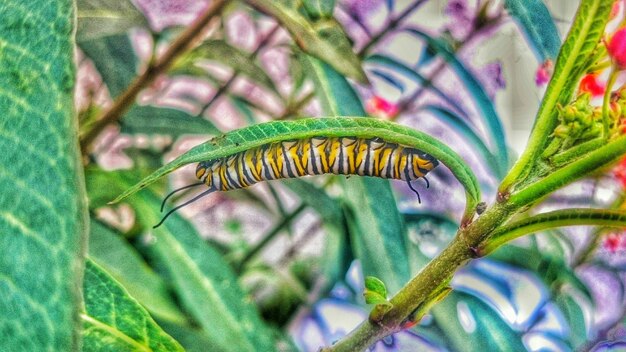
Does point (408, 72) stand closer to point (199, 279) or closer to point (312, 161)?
point (312, 161)

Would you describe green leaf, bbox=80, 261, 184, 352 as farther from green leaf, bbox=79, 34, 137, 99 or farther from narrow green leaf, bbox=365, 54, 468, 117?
narrow green leaf, bbox=365, 54, 468, 117

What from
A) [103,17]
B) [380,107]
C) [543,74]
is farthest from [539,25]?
[103,17]

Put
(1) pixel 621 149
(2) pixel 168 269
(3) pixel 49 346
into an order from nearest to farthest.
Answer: (3) pixel 49 346, (1) pixel 621 149, (2) pixel 168 269

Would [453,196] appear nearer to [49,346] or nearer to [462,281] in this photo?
[462,281]

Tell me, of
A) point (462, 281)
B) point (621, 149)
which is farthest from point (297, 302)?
point (621, 149)

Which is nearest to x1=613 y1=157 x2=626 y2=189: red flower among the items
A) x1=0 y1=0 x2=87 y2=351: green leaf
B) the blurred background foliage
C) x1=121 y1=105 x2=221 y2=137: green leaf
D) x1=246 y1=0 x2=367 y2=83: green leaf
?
the blurred background foliage
